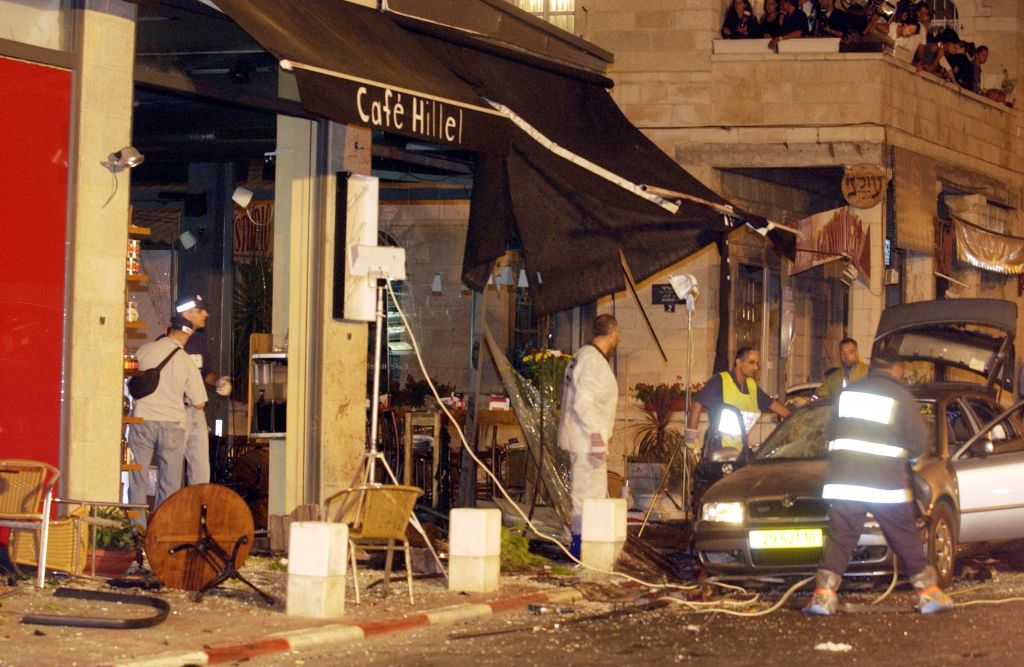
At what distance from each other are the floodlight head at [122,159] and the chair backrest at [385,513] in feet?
10.4

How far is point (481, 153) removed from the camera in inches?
561

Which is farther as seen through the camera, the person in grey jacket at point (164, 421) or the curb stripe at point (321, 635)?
the person in grey jacket at point (164, 421)

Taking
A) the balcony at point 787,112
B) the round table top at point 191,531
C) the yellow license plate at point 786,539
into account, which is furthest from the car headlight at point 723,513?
the balcony at point 787,112

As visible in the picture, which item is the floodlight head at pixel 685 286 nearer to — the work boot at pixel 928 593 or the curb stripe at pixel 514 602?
the curb stripe at pixel 514 602

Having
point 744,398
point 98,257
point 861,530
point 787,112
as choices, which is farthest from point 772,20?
point 861,530

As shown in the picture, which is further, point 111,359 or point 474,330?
point 474,330

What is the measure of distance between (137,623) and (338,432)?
16.3 ft

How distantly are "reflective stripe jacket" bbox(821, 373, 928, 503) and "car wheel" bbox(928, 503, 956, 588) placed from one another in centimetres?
98

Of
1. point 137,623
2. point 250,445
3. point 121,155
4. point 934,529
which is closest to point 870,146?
point 250,445

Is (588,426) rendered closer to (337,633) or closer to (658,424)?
(337,633)

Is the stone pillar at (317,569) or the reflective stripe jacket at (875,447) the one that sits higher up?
the reflective stripe jacket at (875,447)

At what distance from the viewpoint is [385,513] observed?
1142 cm

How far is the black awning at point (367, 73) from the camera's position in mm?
11898

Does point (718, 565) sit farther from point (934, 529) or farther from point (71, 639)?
point (71, 639)
